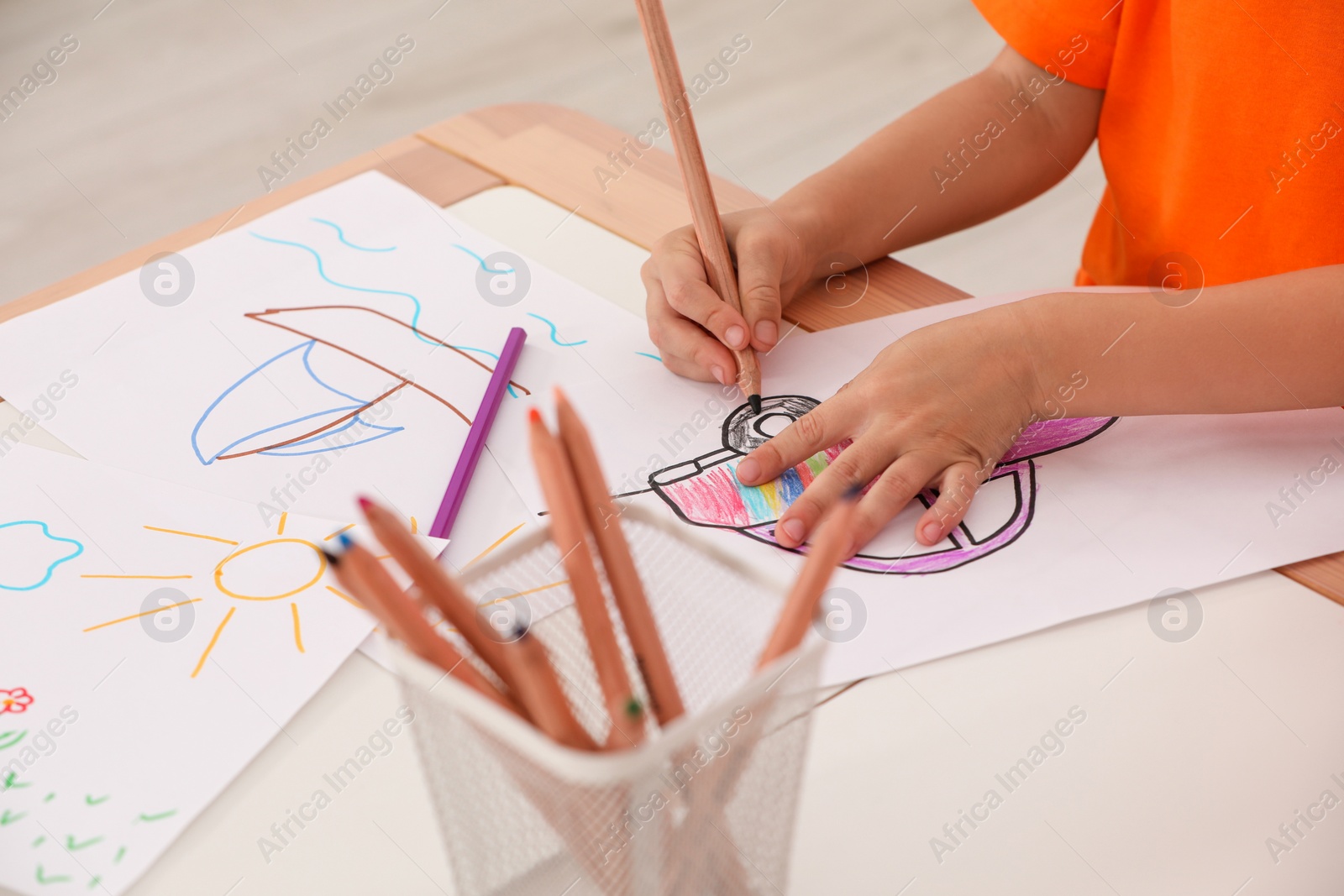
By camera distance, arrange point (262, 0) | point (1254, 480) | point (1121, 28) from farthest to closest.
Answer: point (262, 0), point (1121, 28), point (1254, 480)

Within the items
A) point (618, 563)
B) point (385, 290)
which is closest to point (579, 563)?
point (618, 563)

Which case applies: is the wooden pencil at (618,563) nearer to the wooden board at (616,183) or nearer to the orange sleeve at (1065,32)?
the wooden board at (616,183)

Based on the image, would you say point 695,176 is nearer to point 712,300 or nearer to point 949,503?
point 712,300

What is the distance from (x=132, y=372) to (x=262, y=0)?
2.13 meters

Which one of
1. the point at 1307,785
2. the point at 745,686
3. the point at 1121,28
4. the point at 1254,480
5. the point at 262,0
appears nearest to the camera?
the point at 745,686

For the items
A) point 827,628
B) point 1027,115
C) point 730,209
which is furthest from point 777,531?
point 1027,115

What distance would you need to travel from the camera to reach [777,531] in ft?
1.49

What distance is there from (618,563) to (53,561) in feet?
1.03

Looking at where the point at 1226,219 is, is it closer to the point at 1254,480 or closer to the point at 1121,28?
the point at 1121,28

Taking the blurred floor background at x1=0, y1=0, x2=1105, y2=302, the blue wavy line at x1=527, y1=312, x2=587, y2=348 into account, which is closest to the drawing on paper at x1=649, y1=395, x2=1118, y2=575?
the blue wavy line at x1=527, y1=312, x2=587, y2=348

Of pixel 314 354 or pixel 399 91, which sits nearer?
pixel 314 354

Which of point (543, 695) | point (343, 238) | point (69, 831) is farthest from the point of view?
point (343, 238)

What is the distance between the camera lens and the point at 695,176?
515 mm

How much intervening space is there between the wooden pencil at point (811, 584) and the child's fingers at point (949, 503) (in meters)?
0.20
